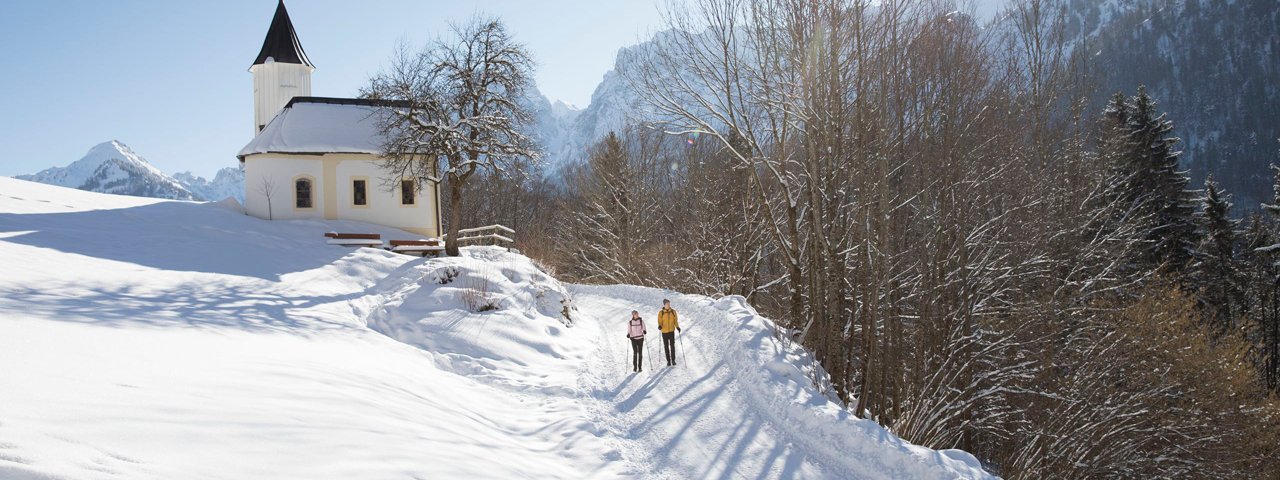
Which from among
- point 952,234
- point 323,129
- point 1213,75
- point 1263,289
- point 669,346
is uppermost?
point 1213,75

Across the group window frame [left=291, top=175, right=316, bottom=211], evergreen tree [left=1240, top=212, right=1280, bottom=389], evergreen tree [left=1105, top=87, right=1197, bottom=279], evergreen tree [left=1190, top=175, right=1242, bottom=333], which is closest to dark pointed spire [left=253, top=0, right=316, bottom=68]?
window frame [left=291, top=175, right=316, bottom=211]

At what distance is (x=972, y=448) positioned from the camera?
16.9 meters

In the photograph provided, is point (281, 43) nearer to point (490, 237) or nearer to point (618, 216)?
point (490, 237)

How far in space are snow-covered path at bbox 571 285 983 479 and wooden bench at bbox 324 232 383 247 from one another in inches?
479

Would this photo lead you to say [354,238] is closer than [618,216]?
Yes

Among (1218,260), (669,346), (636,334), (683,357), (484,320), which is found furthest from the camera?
(1218,260)

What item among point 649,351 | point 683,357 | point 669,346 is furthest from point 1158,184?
point 669,346

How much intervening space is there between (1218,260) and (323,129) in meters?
36.4

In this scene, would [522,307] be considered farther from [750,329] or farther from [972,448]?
[972,448]

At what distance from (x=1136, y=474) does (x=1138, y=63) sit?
543ft

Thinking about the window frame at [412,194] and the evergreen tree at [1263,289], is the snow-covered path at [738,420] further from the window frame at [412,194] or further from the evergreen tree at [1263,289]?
the evergreen tree at [1263,289]

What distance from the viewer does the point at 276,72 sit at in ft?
116

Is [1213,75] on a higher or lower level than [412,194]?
higher

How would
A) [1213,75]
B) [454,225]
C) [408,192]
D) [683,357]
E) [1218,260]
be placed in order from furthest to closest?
[1213,75] → [408,192] → [1218,260] → [454,225] → [683,357]
